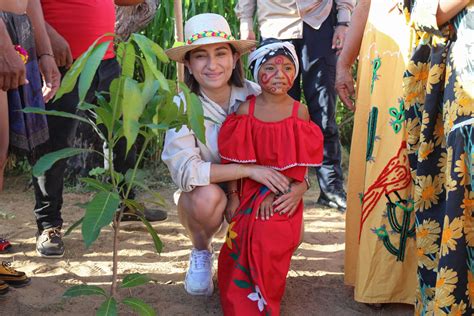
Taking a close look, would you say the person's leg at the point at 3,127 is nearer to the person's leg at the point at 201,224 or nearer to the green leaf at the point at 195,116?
the person's leg at the point at 201,224


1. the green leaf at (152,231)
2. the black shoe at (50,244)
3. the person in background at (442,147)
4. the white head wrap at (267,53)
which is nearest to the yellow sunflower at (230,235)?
the green leaf at (152,231)

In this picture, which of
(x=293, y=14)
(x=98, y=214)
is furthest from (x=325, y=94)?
(x=98, y=214)

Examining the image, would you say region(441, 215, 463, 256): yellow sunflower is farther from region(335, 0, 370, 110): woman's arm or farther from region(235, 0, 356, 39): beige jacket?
region(235, 0, 356, 39): beige jacket

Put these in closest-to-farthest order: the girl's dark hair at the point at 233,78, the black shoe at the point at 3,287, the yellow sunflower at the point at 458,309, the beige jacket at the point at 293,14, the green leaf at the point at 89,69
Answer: the green leaf at the point at 89,69
the yellow sunflower at the point at 458,309
the black shoe at the point at 3,287
the girl's dark hair at the point at 233,78
the beige jacket at the point at 293,14

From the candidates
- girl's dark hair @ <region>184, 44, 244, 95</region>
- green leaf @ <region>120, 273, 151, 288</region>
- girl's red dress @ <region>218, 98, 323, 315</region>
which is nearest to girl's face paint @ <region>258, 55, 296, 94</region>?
girl's red dress @ <region>218, 98, 323, 315</region>

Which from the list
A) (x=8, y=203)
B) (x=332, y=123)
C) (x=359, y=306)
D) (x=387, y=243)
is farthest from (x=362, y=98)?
(x=8, y=203)

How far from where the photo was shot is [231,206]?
2.83 metres

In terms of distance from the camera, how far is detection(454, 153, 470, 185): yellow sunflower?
2057 millimetres

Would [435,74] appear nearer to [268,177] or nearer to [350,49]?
[350,49]

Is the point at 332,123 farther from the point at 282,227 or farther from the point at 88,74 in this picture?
the point at 88,74

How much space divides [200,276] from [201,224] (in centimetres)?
24

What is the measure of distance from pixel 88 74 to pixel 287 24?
2600 millimetres

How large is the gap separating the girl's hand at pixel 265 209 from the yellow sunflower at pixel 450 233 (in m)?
0.79

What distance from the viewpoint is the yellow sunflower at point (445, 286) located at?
6.91 ft
